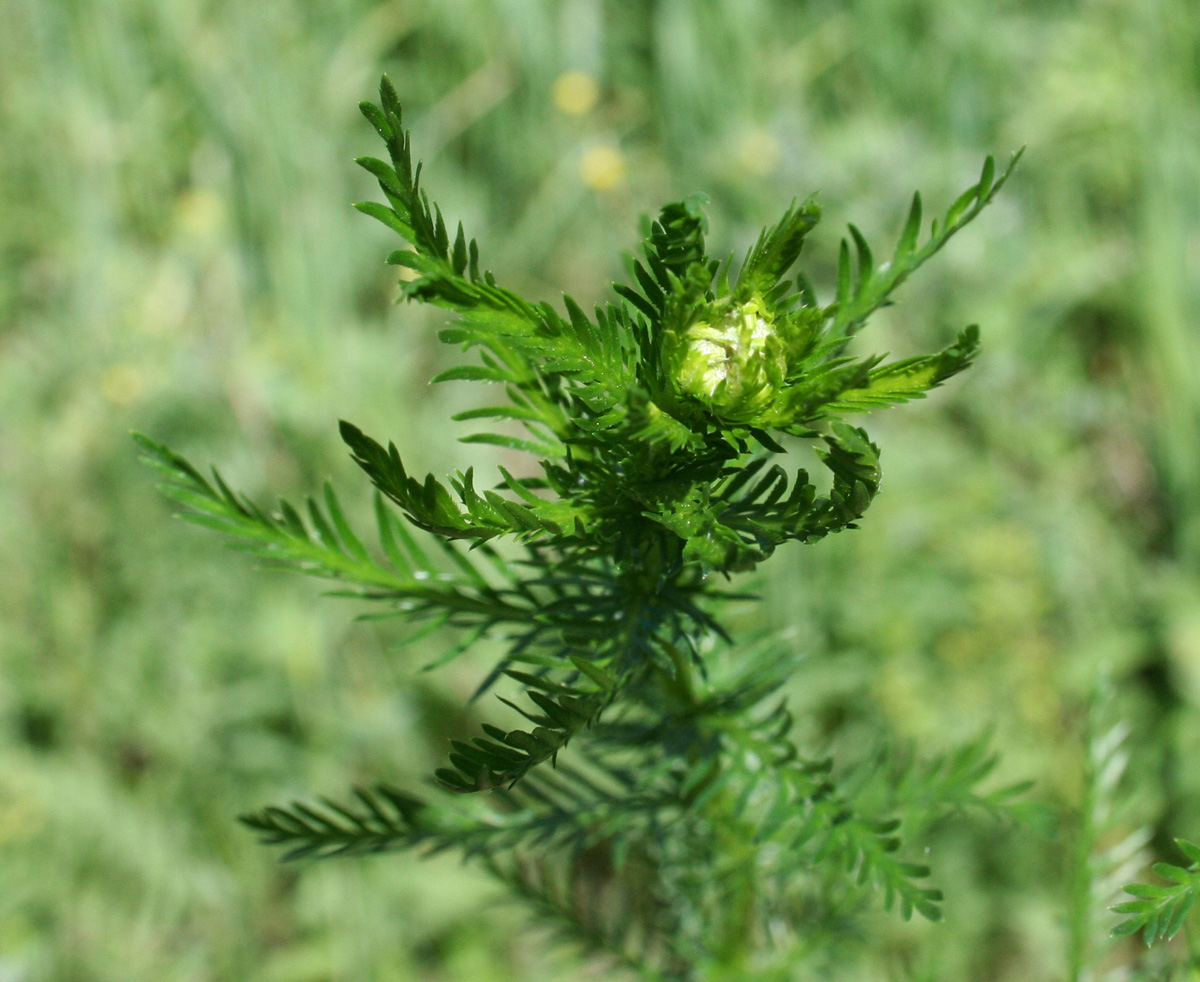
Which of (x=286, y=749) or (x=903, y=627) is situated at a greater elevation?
(x=903, y=627)

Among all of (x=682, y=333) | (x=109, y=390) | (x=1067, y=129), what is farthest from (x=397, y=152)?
(x=1067, y=129)

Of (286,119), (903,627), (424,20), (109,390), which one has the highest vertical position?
(424,20)

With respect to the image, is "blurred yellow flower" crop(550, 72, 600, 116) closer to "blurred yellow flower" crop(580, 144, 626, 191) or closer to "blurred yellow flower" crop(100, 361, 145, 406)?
"blurred yellow flower" crop(580, 144, 626, 191)

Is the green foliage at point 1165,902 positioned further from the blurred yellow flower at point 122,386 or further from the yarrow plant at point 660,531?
the blurred yellow flower at point 122,386

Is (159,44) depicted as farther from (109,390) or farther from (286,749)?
(286,749)

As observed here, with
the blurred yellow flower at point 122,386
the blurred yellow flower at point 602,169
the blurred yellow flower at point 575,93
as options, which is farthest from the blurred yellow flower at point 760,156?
the blurred yellow flower at point 122,386

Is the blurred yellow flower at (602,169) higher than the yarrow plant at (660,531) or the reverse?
higher

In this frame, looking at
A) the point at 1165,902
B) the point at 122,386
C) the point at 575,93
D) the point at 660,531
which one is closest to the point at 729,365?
the point at 660,531
